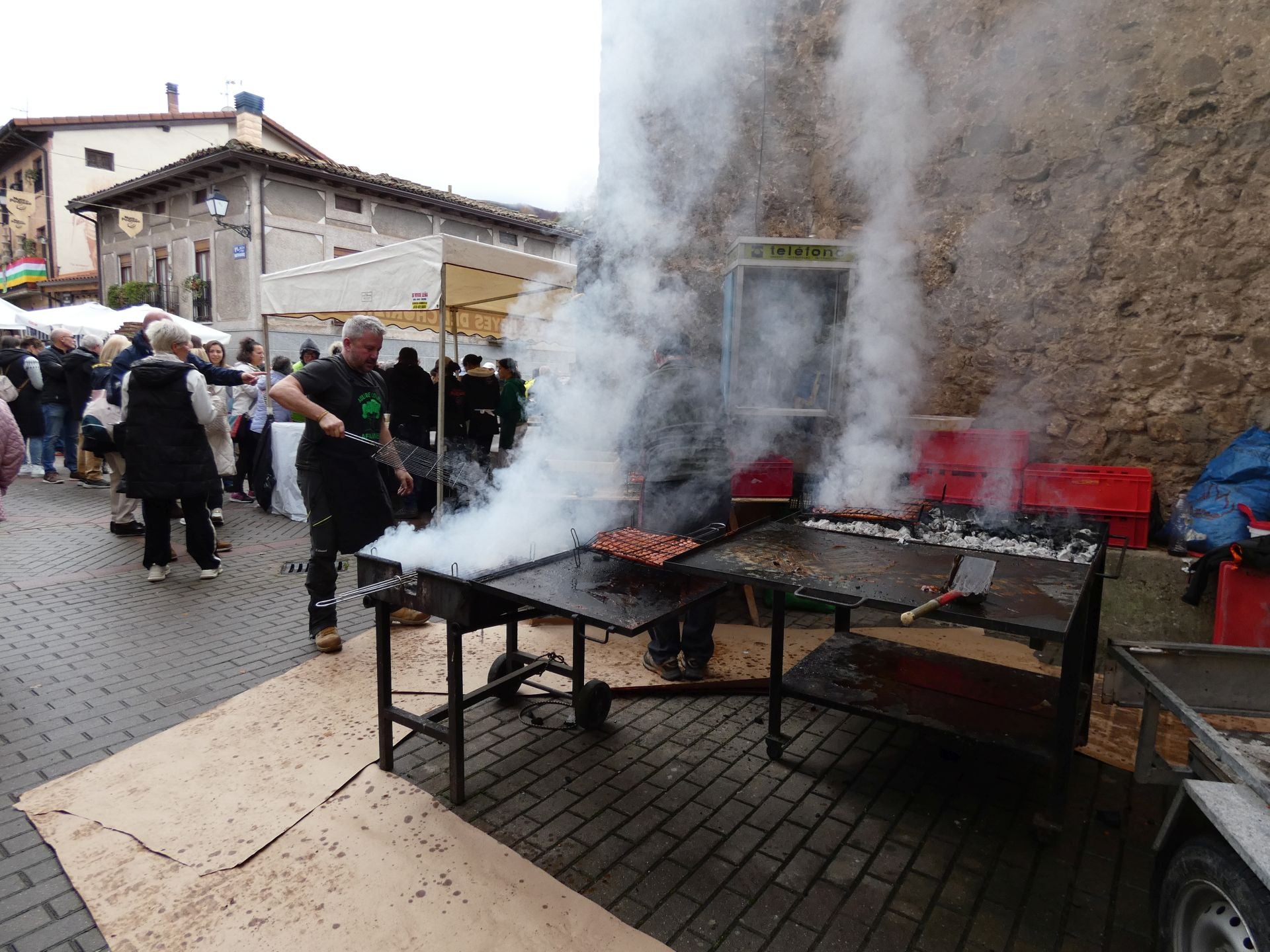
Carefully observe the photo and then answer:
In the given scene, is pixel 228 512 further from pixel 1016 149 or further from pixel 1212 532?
pixel 1212 532

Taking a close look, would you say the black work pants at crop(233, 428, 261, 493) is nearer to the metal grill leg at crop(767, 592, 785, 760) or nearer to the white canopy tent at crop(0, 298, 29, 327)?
the white canopy tent at crop(0, 298, 29, 327)

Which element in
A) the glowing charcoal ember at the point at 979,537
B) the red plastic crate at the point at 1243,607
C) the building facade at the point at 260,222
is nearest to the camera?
the glowing charcoal ember at the point at 979,537

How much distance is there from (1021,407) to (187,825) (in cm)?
541

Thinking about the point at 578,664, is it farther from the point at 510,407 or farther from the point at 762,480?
the point at 510,407

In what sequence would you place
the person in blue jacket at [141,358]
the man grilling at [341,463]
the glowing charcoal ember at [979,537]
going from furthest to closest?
1. the person in blue jacket at [141,358]
2. the man grilling at [341,463]
3. the glowing charcoal ember at [979,537]

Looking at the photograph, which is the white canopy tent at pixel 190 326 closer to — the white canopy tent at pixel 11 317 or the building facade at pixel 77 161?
the white canopy tent at pixel 11 317

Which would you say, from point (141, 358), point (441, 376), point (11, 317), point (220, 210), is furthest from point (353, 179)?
point (441, 376)

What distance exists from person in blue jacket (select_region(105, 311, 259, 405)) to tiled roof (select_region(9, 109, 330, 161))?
2103 centimetres

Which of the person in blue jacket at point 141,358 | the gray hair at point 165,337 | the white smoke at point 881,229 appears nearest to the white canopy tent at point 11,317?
the person in blue jacket at point 141,358

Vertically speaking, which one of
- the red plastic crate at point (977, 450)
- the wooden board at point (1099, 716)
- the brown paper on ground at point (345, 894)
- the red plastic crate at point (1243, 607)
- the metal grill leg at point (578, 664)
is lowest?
the brown paper on ground at point (345, 894)

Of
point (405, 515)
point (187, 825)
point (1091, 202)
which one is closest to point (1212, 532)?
point (1091, 202)

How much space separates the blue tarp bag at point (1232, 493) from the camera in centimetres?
402

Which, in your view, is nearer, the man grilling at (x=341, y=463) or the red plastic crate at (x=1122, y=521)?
the man grilling at (x=341, y=463)

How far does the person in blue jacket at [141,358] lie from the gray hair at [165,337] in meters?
0.48
